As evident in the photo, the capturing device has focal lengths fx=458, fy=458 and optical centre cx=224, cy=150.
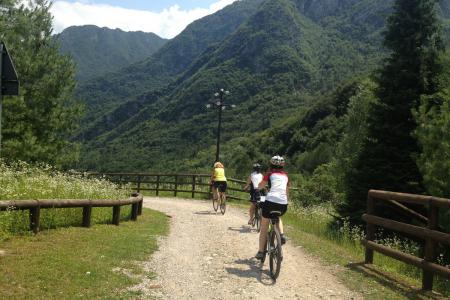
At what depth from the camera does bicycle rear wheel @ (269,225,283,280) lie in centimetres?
759

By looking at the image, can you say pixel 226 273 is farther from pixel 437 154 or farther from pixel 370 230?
pixel 437 154

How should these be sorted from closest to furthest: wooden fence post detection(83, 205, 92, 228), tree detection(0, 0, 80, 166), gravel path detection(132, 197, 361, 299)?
1. gravel path detection(132, 197, 361, 299)
2. wooden fence post detection(83, 205, 92, 228)
3. tree detection(0, 0, 80, 166)

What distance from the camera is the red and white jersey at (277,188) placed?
822 cm

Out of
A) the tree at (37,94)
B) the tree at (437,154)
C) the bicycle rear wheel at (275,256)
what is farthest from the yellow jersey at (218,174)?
the bicycle rear wheel at (275,256)

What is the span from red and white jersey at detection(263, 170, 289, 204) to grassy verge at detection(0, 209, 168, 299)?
263cm

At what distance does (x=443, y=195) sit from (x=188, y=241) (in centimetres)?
686

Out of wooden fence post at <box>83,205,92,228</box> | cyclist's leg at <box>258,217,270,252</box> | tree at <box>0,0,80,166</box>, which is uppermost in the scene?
tree at <box>0,0,80,166</box>

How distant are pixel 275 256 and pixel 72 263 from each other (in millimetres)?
3342

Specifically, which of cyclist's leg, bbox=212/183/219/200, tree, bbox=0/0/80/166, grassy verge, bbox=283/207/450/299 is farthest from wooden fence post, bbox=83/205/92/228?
tree, bbox=0/0/80/166

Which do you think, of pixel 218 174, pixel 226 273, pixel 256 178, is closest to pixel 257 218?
pixel 256 178

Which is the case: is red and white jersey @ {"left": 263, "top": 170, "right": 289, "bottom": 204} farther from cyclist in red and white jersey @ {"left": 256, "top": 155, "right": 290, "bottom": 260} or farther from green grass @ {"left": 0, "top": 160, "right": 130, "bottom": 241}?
green grass @ {"left": 0, "top": 160, "right": 130, "bottom": 241}

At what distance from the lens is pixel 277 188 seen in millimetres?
8266

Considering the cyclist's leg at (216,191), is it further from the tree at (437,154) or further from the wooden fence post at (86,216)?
the tree at (437,154)

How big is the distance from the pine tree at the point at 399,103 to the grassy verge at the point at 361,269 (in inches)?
105
